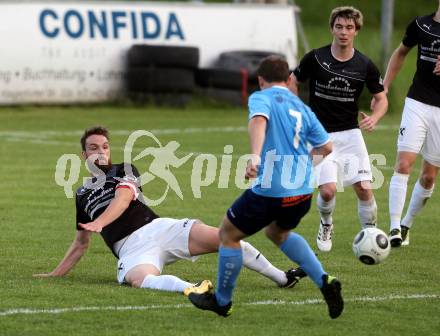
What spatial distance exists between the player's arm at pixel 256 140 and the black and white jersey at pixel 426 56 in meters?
3.93

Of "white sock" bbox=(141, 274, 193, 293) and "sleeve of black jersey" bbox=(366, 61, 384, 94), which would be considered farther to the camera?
"sleeve of black jersey" bbox=(366, 61, 384, 94)

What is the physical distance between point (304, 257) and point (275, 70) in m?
1.21

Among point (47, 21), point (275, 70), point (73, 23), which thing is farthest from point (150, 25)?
point (275, 70)

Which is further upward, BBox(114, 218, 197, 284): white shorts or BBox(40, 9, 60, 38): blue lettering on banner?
BBox(114, 218, 197, 284): white shorts

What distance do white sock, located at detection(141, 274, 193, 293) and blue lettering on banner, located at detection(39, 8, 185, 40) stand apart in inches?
631

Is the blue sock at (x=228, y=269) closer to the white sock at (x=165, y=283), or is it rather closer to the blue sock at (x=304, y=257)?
the blue sock at (x=304, y=257)

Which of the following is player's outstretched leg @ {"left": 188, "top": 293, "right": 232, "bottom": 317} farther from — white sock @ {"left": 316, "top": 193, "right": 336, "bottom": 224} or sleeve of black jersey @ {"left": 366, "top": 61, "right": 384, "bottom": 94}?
sleeve of black jersey @ {"left": 366, "top": 61, "right": 384, "bottom": 94}

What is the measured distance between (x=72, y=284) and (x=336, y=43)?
3.52 metres

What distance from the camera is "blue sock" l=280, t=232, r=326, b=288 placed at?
7691mm

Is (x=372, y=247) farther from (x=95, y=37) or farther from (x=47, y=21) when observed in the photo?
(x=95, y=37)

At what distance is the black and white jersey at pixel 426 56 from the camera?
434 inches

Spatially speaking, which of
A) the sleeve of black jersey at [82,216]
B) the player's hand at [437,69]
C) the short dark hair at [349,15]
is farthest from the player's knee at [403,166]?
the sleeve of black jersey at [82,216]

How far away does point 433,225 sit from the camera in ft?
40.8

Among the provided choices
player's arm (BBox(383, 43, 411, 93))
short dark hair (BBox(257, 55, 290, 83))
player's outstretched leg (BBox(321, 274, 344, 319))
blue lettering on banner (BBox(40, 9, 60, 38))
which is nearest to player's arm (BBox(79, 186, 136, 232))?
short dark hair (BBox(257, 55, 290, 83))
